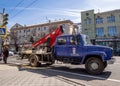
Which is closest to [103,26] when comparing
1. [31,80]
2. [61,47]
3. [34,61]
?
[34,61]

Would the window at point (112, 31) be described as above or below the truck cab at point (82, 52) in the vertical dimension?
above

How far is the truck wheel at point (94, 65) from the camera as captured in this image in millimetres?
12703

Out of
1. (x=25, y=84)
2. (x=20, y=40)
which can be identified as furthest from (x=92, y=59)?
(x=20, y=40)

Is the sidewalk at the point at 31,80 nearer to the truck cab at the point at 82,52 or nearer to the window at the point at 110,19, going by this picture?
the truck cab at the point at 82,52

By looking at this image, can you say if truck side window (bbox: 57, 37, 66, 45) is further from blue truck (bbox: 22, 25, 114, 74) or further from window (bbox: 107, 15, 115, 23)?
window (bbox: 107, 15, 115, 23)

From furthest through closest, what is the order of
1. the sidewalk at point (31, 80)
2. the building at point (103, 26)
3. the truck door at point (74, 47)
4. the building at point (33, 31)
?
the building at point (33, 31)
the building at point (103, 26)
the truck door at point (74, 47)
the sidewalk at point (31, 80)

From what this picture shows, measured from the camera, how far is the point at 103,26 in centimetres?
5275

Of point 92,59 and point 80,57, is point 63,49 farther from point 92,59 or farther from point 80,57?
point 92,59

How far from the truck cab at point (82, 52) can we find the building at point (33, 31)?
54.3 metres

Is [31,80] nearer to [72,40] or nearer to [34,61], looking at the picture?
[72,40]

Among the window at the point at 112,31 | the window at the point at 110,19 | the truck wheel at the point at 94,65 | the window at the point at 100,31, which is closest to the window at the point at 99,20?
the window at the point at 100,31

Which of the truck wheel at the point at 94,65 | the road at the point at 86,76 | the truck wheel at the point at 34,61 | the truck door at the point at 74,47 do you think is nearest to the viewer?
the road at the point at 86,76

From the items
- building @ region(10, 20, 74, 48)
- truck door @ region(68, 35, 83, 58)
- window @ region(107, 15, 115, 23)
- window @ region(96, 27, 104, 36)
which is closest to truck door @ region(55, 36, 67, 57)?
truck door @ region(68, 35, 83, 58)

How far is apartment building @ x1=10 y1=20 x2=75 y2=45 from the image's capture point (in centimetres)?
7175
